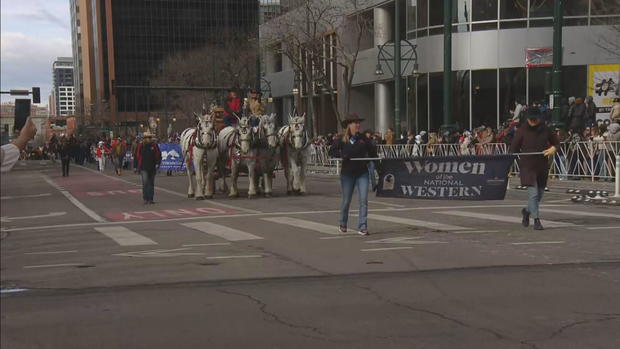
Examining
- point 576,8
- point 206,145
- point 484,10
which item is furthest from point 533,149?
point 576,8

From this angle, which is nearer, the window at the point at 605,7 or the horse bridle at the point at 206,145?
the horse bridle at the point at 206,145

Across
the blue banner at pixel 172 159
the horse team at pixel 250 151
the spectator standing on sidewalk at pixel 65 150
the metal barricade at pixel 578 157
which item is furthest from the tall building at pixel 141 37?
the horse team at pixel 250 151

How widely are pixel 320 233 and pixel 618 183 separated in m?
8.51

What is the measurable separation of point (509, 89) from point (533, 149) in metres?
25.0

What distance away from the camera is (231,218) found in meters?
14.5

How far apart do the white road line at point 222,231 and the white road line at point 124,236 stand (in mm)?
1178

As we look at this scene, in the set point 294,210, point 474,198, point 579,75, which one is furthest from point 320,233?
point 579,75

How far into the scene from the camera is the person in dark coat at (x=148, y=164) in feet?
60.9

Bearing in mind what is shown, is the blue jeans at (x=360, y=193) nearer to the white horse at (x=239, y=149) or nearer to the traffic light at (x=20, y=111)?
the traffic light at (x=20, y=111)

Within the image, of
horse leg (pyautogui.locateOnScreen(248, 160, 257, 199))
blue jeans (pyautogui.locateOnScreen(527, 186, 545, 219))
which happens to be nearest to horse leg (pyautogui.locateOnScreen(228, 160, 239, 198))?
horse leg (pyautogui.locateOnScreen(248, 160, 257, 199))

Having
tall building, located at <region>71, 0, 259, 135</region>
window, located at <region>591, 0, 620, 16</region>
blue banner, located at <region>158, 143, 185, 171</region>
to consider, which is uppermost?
tall building, located at <region>71, 0, 259, 135</region>

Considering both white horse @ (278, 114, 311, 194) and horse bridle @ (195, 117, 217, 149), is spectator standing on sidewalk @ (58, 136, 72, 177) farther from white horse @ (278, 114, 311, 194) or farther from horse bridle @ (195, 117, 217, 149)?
white horse @ (278, 114, 311, 194)

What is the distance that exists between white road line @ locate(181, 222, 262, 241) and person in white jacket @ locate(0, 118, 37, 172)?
6.90m

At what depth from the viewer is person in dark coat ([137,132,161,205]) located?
60.9ft
